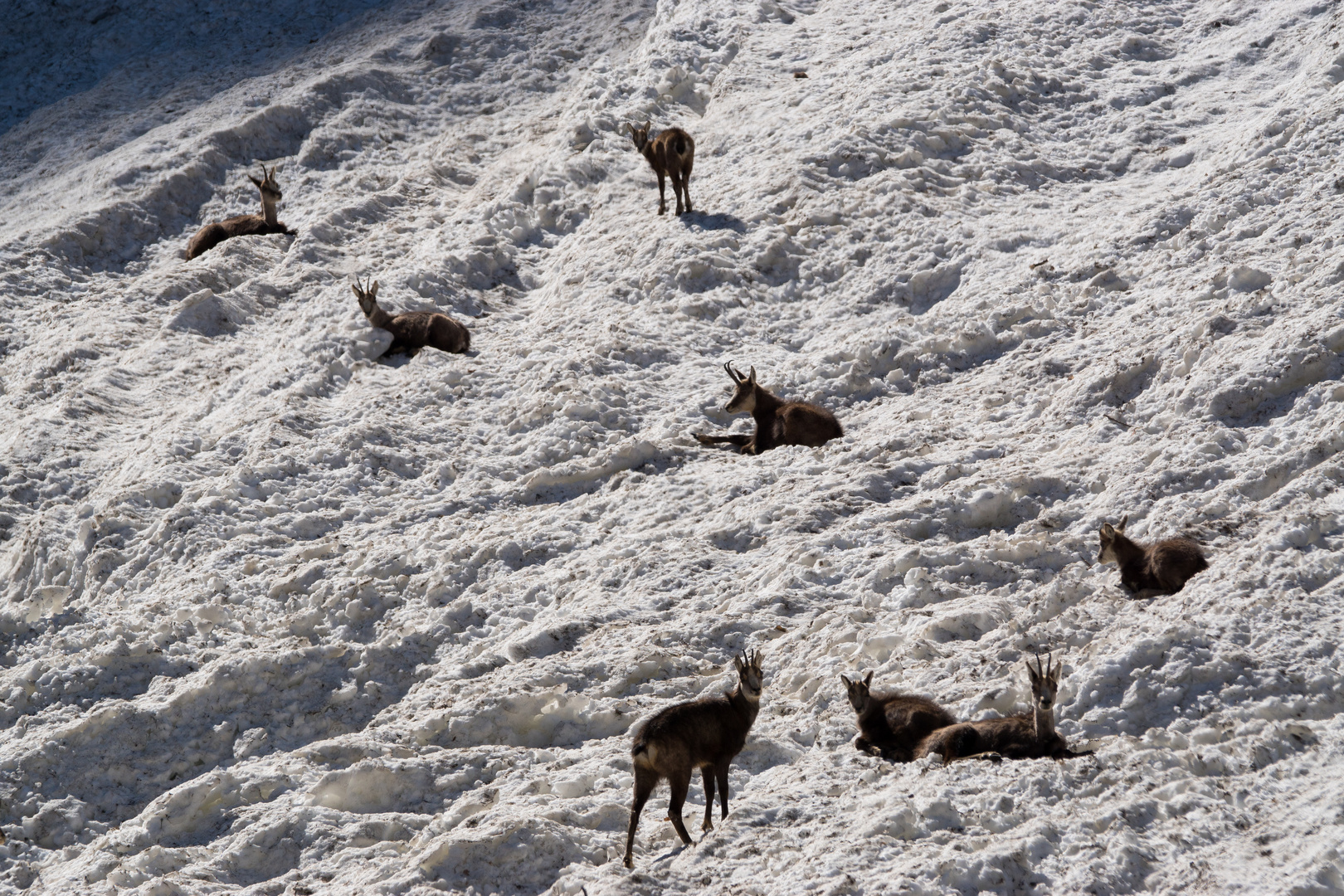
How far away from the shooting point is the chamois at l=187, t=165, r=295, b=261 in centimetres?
1734

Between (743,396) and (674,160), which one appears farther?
(674,160)

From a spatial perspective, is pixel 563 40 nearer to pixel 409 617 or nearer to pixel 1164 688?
pixel 409 617

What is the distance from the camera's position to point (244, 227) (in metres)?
17.4

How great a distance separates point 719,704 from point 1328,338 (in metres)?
6.15

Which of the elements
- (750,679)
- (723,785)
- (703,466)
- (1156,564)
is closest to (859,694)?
(750,679)

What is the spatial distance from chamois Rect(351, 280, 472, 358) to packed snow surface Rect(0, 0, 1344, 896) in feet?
0.72

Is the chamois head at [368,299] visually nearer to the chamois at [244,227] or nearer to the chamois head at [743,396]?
the chamois at [244,227]

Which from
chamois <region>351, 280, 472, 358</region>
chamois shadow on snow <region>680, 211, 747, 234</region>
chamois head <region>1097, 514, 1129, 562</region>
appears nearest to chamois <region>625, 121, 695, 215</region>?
chamois shadow on snow <region>680, 211, 747, 234</region>

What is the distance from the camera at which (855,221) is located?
14.6 metres

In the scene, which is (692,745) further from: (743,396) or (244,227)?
(244,227)

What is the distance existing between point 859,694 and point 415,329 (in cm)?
861

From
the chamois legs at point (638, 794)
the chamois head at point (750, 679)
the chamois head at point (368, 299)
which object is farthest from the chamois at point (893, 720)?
the chamois head at point (368, 299)

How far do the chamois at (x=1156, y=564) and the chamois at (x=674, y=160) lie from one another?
8.82 m

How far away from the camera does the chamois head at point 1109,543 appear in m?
8.44
